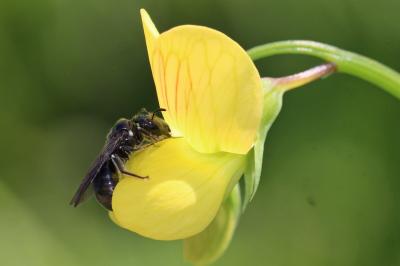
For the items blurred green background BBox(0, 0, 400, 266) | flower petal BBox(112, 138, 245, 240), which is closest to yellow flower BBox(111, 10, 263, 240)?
flower petal BBox(112, 138, 245, 240)

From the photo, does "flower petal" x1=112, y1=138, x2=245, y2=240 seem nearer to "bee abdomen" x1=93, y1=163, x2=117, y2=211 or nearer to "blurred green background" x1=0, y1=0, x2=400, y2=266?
"bee abdomen" x1=93, y1=163, x2=117, y2=211

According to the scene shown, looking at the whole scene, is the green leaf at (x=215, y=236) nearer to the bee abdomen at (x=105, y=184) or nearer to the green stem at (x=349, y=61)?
the bee abdomen at (x=105, y=184)

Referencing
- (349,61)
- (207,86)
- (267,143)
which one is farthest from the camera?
(267,143)

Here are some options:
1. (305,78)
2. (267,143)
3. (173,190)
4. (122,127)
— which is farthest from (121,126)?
(267,143)

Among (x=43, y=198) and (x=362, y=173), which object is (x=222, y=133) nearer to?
(x=362, y=173)

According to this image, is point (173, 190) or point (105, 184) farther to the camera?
point (105, 184)

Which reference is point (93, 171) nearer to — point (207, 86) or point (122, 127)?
point (122, 127)
